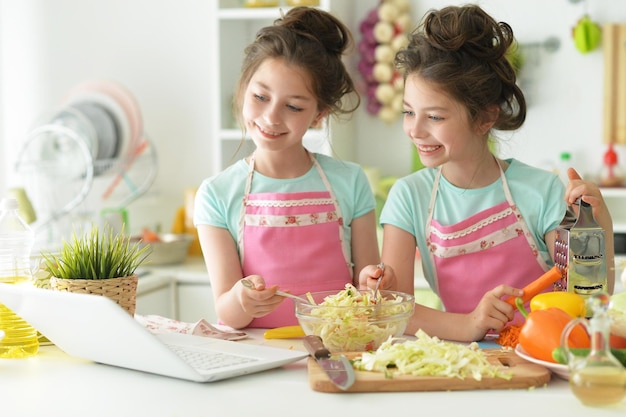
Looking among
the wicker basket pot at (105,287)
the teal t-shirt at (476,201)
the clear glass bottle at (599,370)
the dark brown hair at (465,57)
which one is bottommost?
the clear glass bottle at (599,370)

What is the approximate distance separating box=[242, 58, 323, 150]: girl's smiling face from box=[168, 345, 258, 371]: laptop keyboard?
0.53m

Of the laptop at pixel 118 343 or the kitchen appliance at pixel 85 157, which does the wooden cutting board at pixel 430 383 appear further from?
the kitchen appliance at pixel 85 157

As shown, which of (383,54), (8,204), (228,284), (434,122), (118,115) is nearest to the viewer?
(8,204)

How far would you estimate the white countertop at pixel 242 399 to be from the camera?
3.99 ft

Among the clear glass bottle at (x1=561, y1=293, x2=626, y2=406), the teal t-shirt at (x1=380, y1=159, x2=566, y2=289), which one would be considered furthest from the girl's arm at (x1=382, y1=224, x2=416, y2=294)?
the clear glass bottle at (x1=561, y1=293, x2=626, y2=406)

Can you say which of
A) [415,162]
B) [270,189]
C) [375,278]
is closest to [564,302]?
[375,278]

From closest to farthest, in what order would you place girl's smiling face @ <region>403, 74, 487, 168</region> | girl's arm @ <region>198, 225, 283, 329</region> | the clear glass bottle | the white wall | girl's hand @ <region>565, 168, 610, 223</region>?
1. the clear glass bottle
2. girl's hand @ <region>565, 168, 610, 223</region>
3. girl's arm @ <region>198, 225, 283, 329</region>
4. girl's smiling face @ <region>403, 74, 487, 168</region>
5. the white wall

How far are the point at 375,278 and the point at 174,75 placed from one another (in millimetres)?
2172

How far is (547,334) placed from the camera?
133 cm

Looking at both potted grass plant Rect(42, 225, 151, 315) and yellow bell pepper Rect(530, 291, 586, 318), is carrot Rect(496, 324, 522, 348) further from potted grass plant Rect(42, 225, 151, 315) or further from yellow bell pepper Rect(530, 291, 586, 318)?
potted grass plant Rect(42, 225, 151, 315)

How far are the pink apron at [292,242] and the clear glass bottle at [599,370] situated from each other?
2.73 ft

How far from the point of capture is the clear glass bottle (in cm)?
113

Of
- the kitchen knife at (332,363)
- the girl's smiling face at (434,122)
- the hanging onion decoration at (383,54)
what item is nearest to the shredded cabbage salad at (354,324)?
the kitchen knife at (332,363)

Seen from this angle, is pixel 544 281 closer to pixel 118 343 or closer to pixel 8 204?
pixel 118 343
